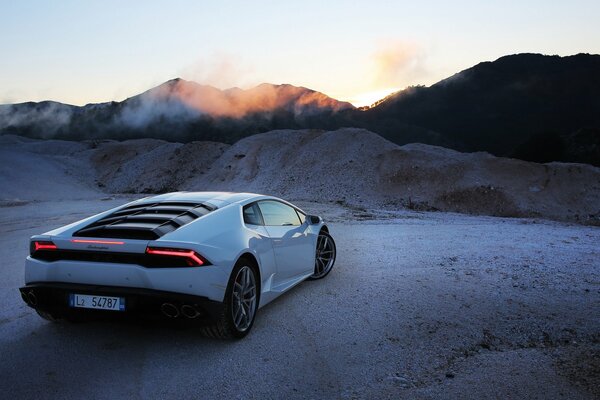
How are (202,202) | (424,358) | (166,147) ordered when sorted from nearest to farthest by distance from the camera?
1. (424,358)
2. (202,202)
3. (166,147)

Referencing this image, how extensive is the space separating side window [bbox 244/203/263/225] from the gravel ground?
39.6 inches

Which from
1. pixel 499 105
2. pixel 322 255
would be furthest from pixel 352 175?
pixel 499 105

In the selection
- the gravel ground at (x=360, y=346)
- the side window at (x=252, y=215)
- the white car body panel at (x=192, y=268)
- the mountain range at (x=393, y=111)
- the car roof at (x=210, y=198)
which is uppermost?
the mountain range at (x=393, y=111)

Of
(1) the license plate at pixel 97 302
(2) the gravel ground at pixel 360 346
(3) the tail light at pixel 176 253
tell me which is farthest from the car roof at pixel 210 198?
(1) the license plate at pixel 97 302

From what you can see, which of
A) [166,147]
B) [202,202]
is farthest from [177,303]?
[166,147]

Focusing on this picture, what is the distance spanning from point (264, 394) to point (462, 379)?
146 centimetres

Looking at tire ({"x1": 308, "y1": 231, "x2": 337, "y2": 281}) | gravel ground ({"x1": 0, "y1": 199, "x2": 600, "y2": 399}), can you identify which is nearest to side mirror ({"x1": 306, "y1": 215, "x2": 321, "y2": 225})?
tire ({"x1": 308, "y1": 231, "x2": 337, "y2": 281})

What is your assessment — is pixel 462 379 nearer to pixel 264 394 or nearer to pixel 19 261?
pixel 264 394

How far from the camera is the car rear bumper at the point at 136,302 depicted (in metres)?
3.83

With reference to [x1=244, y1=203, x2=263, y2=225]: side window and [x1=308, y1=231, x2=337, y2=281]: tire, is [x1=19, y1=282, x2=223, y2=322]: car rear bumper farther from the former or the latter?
[x1=308, y1=231, x2=337, y2=281]: tire

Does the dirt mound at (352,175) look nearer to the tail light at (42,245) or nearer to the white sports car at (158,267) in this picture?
the white sports car at (158,267)

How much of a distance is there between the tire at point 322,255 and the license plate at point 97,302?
3.18 metres

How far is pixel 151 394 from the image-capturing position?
3.39 meters

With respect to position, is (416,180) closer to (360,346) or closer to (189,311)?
(360,346)
